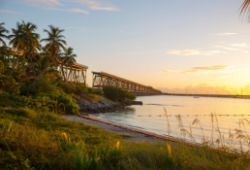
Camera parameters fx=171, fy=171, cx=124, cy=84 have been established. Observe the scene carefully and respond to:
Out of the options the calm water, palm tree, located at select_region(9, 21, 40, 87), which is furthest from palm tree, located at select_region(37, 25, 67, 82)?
the calm water

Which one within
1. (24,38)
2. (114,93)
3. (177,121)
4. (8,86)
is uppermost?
(24,38)

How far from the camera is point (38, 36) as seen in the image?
33375mm

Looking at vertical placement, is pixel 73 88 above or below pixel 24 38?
below

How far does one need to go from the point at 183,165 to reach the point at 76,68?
2242 inches

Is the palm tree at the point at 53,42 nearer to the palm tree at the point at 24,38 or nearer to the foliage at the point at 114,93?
the palm tree at the point at 24,38

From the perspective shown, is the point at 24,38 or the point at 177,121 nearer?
the point at 177,121

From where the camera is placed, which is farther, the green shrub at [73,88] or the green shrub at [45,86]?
the green shrub at [73,88]

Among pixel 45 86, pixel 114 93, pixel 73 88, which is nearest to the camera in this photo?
pixel 45 86

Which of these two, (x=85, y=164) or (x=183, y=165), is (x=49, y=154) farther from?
(x=183, y=165)

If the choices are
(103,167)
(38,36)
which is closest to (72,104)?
(103,167)

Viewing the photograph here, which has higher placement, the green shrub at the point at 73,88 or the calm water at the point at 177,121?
the green shrub at the point at 73,88

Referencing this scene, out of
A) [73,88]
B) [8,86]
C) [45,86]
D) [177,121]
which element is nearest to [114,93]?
[73,88]

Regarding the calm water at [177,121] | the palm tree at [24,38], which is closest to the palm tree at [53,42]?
the palm tree at [24,38]

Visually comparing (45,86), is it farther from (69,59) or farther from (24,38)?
(69,59)
